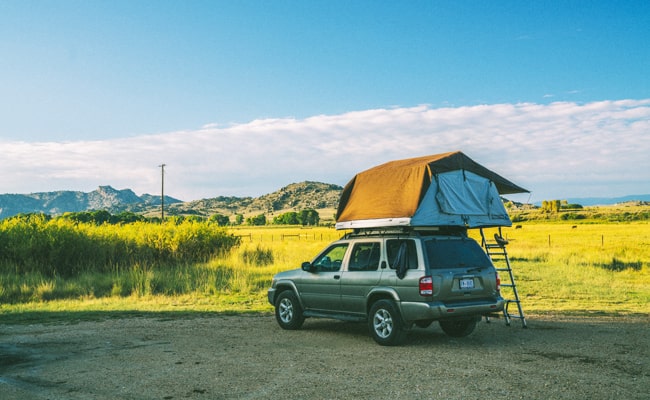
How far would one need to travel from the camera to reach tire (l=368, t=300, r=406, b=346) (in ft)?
33.1

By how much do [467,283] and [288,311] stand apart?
3.88m

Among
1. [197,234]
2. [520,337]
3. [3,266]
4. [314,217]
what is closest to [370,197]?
[520,337]

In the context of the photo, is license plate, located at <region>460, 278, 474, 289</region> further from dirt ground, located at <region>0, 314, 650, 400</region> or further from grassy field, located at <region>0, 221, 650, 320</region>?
grassy field, located at <region>0, 221, 650, 320</region>

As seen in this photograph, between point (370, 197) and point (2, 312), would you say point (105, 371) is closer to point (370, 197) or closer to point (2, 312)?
point (370, 197)

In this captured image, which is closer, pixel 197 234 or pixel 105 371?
pixel 105 371

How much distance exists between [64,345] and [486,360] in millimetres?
7066

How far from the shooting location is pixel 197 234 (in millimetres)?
32812

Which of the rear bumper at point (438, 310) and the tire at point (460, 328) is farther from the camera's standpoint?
the tire at point (460, 328)

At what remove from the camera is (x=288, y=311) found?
12.4 m

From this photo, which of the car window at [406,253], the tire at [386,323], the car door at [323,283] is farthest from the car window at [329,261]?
the tire at [386,323]

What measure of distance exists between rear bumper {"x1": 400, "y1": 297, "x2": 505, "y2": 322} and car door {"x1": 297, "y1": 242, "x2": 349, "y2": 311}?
1.73 metres

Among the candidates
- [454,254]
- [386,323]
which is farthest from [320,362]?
[454,254]

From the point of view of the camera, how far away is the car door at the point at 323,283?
11414mm

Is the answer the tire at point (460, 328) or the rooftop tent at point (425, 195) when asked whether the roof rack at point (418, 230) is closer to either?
the rooftop tent at point (425, 195)
